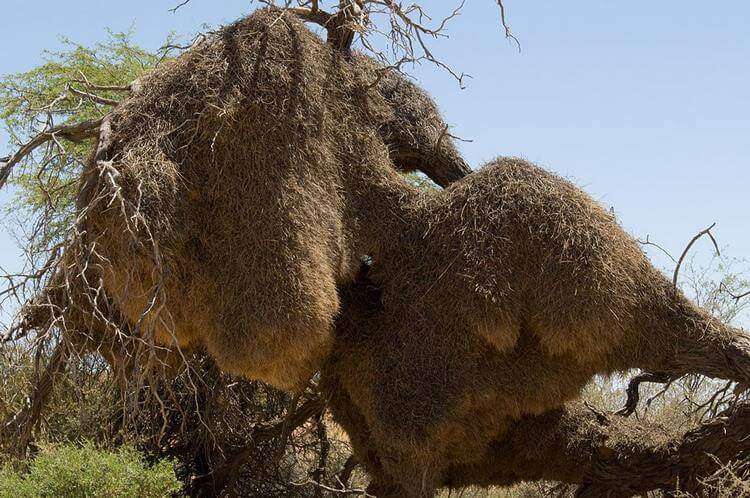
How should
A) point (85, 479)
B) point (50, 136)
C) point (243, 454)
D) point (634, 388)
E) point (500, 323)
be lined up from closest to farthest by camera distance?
point (85, 479) → point (500, 323) → point (50, 136) → point (634, 388) → point (243, 454)

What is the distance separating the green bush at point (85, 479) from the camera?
318 inches

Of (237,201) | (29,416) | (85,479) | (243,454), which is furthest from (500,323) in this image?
(29,416)

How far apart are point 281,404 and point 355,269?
4350 mm

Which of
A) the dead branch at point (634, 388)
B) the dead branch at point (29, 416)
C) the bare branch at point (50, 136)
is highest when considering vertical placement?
the dead branch at point (634, 388)

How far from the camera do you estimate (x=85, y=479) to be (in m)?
8.04

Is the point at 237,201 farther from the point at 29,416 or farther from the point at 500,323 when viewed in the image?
the point at 29,416

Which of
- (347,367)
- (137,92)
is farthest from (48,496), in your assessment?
(137,92)

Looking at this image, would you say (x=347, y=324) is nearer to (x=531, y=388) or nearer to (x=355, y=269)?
(x=355, y=269)

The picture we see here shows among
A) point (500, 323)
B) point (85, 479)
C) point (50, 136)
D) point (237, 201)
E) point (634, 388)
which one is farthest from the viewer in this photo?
point (634, 388)

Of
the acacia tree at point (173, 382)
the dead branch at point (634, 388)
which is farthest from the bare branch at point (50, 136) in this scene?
the dead branch at point (634, 388)

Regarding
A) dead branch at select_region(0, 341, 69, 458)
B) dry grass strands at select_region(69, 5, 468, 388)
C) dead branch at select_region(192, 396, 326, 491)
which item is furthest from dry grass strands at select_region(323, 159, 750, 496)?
dead branch at select_region(0, 341, 69, 458)

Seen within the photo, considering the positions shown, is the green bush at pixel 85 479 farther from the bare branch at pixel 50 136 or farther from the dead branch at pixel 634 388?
the dead branch at pixel 634 388

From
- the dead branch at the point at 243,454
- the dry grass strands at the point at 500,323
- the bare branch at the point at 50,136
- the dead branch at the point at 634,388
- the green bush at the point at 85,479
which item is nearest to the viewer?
the green bush at the point at 85,479

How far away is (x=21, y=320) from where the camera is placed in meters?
9.68
